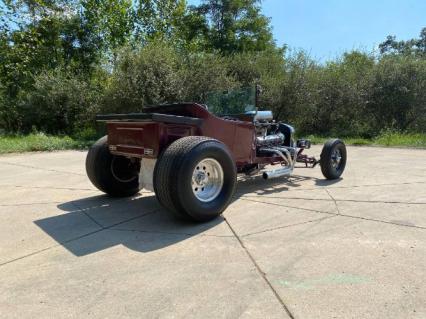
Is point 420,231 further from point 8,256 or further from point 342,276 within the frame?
point 8,256

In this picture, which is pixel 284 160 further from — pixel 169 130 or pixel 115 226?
pixel 115 226

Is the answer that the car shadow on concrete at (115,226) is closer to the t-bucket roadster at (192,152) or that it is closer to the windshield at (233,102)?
the t-bucket roadster at (192,152)

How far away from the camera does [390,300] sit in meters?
2.61

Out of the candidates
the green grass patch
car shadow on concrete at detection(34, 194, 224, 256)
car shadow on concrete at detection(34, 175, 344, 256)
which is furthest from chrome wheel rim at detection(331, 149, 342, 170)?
the green grass patch

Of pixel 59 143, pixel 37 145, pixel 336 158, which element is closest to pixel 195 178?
pixel 336 158

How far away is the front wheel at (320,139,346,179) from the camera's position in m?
6.63

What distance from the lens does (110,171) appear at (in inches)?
216

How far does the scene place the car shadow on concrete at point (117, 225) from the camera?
12.4ft

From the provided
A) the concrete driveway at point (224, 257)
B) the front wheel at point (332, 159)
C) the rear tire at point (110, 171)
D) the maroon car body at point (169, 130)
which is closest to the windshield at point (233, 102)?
the maroon car body at point (169, 130)

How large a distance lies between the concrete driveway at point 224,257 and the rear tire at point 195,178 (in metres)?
0.22

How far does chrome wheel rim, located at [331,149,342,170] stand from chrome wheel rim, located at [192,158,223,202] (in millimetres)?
2890

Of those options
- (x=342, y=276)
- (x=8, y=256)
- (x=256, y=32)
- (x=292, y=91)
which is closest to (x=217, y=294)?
(x=342, y=276)

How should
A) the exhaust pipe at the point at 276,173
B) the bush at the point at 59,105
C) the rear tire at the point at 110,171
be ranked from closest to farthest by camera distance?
the rear tire at the point at 110,171, the exhaust pipe at the point at 276,173, the bush at the point at 59,105

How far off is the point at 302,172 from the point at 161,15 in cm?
2347
